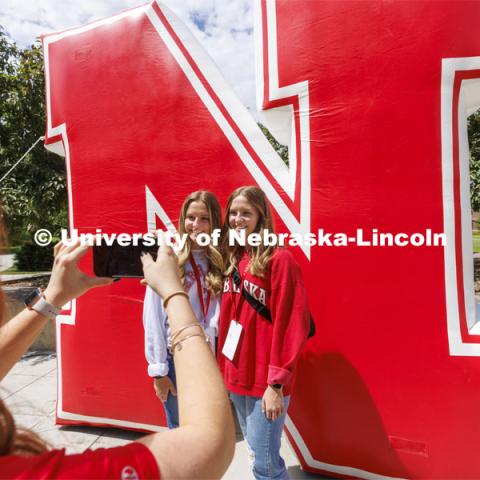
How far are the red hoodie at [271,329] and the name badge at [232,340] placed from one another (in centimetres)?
2

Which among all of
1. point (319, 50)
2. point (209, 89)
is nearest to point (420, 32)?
point (319, 50)

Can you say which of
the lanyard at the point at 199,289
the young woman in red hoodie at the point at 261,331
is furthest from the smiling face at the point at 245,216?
the lanyard at the point at 199,289

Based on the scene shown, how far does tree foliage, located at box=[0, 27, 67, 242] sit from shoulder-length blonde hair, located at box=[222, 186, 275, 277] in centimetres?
351

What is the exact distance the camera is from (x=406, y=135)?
80.3 inches

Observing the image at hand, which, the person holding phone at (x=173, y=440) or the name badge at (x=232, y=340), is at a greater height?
the person holding phone at (x=173, y=440)

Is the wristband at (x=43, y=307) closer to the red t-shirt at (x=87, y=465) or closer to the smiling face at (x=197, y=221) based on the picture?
the red t-shirt at (x=87, y=465)

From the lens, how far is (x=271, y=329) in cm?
167

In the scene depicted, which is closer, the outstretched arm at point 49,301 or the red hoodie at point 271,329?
the outstretched arm at point 49,301

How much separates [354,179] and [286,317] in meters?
0.99

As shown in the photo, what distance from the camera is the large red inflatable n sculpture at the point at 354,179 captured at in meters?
1.99

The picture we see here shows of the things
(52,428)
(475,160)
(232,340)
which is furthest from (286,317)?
(475,160)

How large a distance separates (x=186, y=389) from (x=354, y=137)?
6.26 ft

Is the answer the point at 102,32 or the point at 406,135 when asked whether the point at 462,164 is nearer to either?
the point at 406,135

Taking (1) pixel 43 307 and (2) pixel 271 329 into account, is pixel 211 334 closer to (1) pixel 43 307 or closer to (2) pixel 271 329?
(2) pixel 271 329
